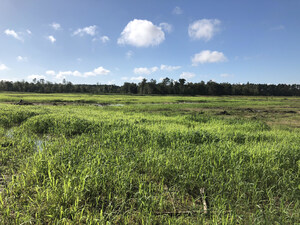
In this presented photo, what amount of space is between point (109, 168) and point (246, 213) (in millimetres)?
3221

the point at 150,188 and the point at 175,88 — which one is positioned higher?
the point at 175,88

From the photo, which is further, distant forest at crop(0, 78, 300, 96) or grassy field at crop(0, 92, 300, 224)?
distant forest at crop(0, 78, 300, 96)

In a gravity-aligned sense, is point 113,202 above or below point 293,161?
below

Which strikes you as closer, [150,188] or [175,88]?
[150,188]

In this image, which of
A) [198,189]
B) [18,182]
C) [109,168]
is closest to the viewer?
[18,182]

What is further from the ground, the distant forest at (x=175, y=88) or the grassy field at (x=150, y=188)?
the distant forest at (x=175, y=88)

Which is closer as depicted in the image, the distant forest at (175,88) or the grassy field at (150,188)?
the grassy field at (150,188)

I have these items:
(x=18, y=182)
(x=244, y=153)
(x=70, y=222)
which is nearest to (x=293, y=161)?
(x=244, y=153)

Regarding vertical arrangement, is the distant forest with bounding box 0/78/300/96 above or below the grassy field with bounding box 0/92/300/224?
above

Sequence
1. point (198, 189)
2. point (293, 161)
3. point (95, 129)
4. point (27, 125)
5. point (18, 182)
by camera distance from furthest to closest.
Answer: point (27, 125) → point (95, 129) → point (293, 161) → point (198, 189) → point (18, 182)

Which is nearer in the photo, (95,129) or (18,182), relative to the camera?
(18,182)

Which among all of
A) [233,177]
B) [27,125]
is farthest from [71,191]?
[27,125]

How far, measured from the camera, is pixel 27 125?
31.3 feet

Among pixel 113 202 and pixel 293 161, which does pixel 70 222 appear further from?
pixel 293 161
